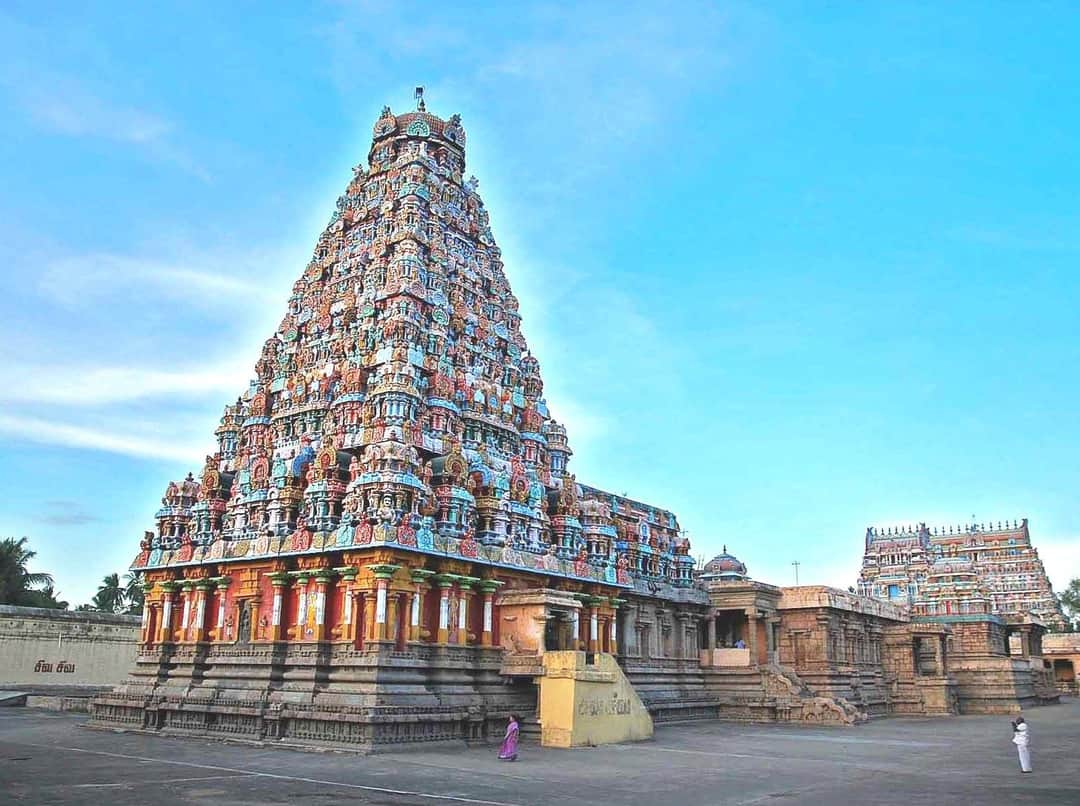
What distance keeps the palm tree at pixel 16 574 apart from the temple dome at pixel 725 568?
40.2 m

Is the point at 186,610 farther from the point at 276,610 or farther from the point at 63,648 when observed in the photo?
the point at 63,648

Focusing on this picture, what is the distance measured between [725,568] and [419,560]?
23.8 meters

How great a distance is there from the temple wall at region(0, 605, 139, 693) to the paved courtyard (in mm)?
14053

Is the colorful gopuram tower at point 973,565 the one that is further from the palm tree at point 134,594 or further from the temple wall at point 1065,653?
the palm tree at point 134,594

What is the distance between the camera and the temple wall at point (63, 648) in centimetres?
3919

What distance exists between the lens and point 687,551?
41.7 meters

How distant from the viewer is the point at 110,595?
234 ft

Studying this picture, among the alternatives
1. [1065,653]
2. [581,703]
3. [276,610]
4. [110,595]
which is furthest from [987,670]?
[110,595]

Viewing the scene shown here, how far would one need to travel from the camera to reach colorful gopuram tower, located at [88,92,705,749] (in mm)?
24547

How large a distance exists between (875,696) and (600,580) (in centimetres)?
1823

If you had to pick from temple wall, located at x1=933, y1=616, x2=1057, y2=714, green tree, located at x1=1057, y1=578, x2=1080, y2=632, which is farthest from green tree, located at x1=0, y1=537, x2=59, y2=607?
green tree, located at x1=1057, y1=578, x2=1080, y2=632

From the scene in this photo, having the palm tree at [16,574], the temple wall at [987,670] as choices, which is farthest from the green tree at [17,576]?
the temple wall at [987,670]

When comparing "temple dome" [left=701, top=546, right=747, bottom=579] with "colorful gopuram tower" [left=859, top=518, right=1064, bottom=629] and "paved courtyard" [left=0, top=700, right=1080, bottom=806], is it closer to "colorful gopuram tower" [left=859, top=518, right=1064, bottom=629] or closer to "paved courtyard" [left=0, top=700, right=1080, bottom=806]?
"paved courtyard" [left=0, top=700, right=1080, bottom=806]

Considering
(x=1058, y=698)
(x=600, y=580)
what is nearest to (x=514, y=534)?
(x=600, y=580)
